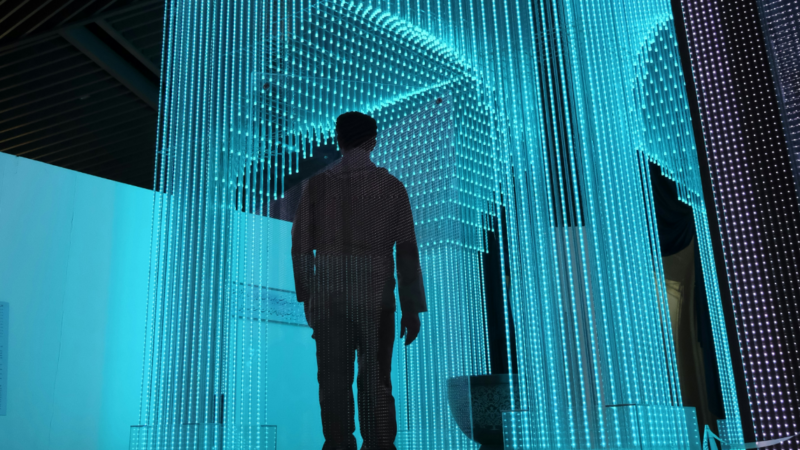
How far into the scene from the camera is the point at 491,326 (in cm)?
260

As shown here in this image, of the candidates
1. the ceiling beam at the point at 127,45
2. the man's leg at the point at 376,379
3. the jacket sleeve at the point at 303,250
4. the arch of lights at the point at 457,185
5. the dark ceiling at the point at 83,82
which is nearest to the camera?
the arch of lights at the point at 457,185

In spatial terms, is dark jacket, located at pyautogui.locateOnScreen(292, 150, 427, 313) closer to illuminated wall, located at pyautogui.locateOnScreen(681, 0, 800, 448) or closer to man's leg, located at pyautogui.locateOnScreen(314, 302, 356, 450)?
man's leg, located at pyautogui.locateOnScreen(314, 302, 356, 450)

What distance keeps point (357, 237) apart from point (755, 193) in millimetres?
1467

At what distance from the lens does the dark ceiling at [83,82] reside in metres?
6.46

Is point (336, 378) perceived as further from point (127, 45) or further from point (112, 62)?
point (112, 62)

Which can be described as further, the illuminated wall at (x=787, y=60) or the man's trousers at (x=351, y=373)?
the man's trousers at (x=351, y=373)

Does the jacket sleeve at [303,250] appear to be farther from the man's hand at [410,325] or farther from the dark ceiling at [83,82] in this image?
the dark ceiling at [83,82]

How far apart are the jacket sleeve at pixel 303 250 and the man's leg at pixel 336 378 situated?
181 mm

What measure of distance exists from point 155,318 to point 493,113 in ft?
7.71

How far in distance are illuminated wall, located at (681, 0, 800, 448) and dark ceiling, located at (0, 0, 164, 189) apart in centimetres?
592

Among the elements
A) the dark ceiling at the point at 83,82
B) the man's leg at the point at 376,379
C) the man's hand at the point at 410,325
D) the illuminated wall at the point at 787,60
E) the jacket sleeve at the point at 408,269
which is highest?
the dark ceiling at the point at 83,82

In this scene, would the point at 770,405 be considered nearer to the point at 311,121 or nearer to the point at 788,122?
the point at 788,122

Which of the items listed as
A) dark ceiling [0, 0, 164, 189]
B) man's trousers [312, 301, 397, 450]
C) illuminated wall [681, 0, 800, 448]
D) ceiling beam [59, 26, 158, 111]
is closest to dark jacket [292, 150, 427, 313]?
man's trousers [312, 301, 397, 450]

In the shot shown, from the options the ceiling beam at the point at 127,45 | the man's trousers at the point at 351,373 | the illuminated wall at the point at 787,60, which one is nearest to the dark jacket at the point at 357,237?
the man's trousers at the point at 351,373
